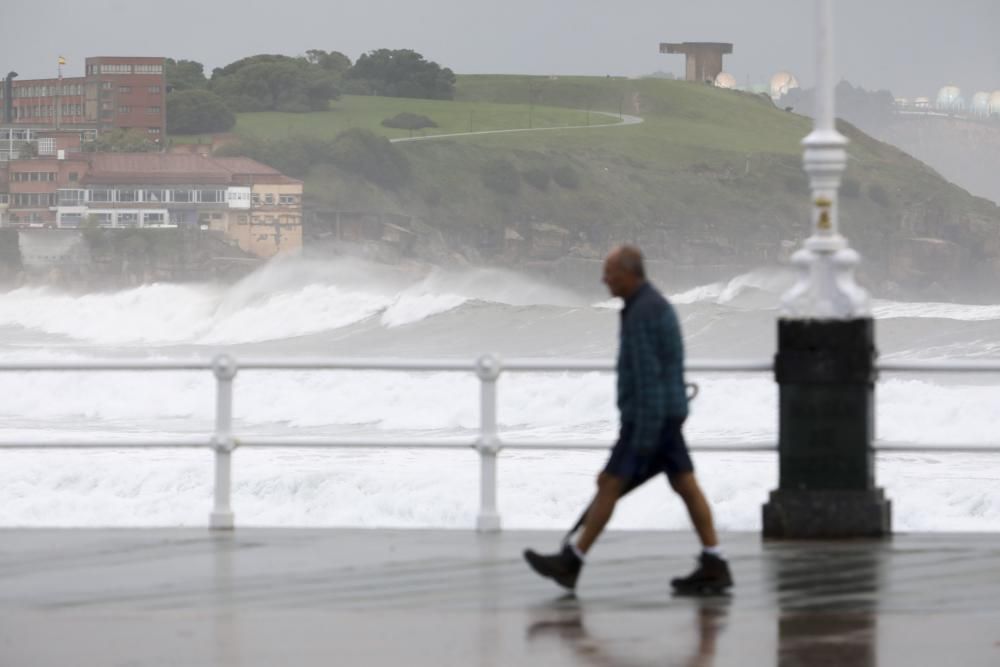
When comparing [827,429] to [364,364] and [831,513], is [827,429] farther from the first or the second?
[364,364]

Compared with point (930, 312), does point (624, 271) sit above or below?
below

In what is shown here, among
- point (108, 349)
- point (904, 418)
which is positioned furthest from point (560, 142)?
point (904, 418)

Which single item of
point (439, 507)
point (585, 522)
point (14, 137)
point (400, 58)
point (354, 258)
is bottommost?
point (439, 507)

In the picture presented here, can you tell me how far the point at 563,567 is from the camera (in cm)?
770

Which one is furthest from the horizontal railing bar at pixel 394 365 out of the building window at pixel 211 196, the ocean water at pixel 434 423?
the building window at pixel 211 196

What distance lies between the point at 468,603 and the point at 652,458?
3.30ft

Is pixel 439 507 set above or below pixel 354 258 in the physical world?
below

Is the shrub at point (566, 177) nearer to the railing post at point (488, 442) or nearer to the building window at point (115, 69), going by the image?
the building window at point (115, 69)

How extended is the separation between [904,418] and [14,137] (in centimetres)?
11428

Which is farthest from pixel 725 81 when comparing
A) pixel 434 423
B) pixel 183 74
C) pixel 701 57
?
pixel 434 423

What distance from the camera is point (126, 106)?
14688 cm

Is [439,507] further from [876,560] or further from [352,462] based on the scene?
[876,560]

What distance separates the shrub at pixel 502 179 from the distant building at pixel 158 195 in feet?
57.1

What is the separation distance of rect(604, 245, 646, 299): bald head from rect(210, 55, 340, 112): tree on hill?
148m
